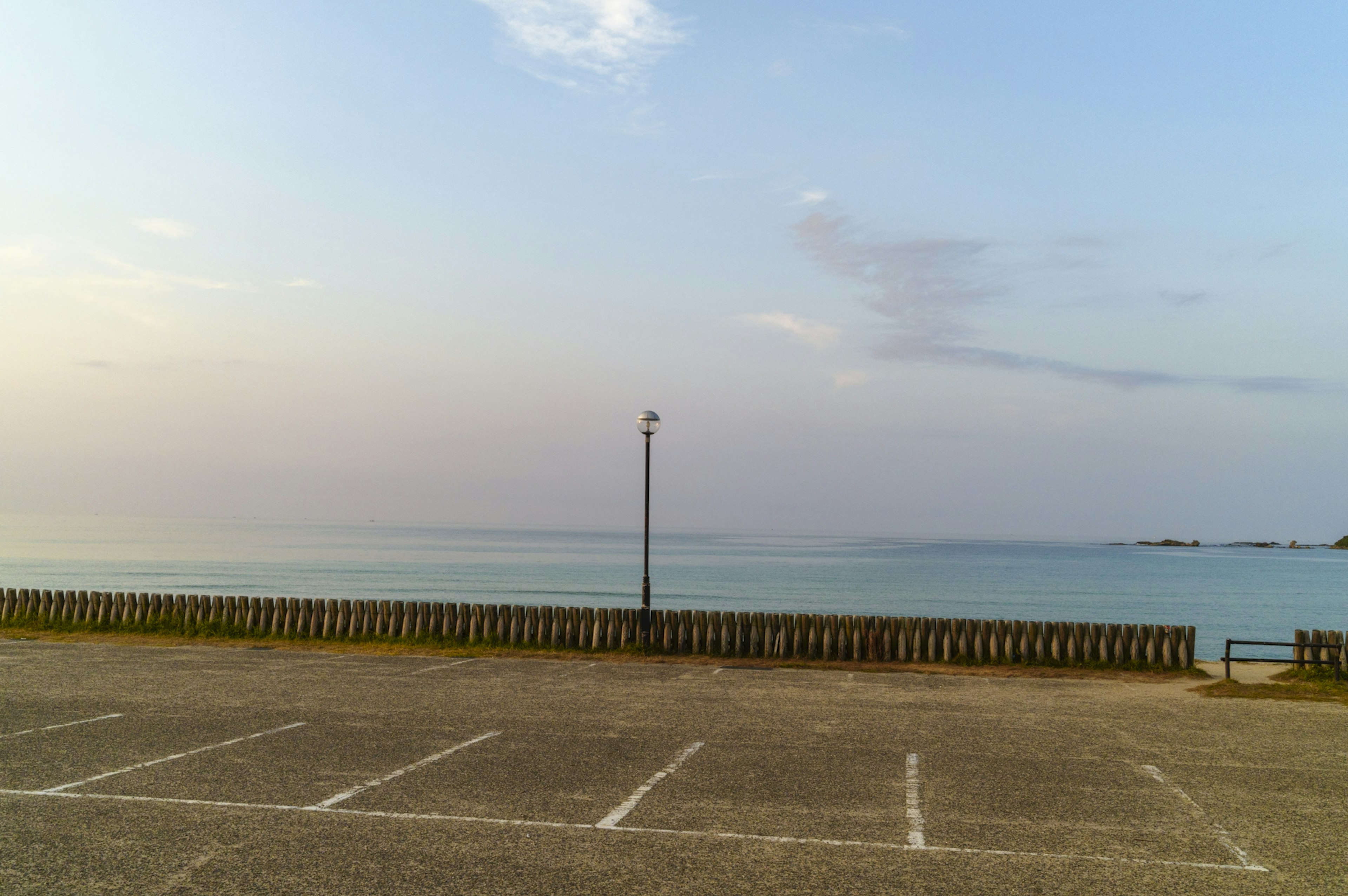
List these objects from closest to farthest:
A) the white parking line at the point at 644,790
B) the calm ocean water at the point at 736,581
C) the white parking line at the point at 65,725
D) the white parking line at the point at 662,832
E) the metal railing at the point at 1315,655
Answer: the white parking line at the point at 662,832 → the white parking line at the point at 644,790 → the white parking line at the point at 65,725 → the metal railing at the point at 1315,655 → the calm ocean water at the point at 736,581

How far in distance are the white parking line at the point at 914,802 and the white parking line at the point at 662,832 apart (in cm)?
19

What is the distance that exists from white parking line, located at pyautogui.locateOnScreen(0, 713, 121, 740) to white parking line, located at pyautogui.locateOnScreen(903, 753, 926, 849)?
10.1 meters

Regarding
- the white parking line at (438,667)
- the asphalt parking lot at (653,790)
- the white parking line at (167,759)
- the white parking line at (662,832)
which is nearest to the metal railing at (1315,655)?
the asphalt parking lot at (653,790)

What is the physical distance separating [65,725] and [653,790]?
26.2 feet

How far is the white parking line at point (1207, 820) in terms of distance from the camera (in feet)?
23.8

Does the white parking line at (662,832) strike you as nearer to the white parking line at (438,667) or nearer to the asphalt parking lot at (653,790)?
the asphalt parking lot at (653,790)

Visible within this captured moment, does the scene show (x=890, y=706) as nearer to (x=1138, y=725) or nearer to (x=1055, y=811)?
(x=1138, y=725)

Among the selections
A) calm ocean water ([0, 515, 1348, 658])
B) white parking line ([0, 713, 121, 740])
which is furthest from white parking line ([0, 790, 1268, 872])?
calm ocean water ([0, 515, 1348, 658])

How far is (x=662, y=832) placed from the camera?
297 inches

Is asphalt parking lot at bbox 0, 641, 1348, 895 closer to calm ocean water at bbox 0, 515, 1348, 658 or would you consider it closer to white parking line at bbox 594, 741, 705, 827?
white parking line at bbox 594, 741, 705, 827

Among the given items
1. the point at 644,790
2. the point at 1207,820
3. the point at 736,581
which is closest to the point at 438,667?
the point at 644,790

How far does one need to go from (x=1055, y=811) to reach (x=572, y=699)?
7715 mm

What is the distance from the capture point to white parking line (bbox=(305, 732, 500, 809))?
8250mm

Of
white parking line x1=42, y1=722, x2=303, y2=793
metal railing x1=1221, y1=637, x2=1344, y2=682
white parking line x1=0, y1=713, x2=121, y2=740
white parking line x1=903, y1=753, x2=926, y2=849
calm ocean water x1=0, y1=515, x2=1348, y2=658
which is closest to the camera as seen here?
white parking line x1=903, y1=753, x2=926, y2=849
